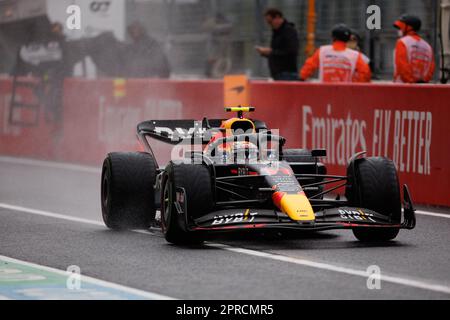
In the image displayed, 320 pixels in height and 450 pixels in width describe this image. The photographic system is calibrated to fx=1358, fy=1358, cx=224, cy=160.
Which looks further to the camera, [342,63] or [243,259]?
[342,63]

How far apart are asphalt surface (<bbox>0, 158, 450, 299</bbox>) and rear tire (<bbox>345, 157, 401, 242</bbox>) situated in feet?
0.60

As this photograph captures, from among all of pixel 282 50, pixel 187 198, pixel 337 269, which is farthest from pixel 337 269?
pixel 282 50

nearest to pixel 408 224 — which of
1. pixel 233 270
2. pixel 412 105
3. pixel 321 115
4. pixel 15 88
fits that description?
pixel 233 270

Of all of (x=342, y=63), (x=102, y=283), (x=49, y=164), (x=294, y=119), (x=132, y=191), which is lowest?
(x=102, y=283)

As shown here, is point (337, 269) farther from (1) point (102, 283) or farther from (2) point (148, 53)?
(2) point (148, 53)

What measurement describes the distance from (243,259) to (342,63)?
7.62 m

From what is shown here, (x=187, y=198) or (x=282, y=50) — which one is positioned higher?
(x=282, y=50)

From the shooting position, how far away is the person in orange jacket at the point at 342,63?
687 inches

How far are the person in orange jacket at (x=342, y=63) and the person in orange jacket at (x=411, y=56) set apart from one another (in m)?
0.50

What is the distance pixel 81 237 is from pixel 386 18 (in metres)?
9.64

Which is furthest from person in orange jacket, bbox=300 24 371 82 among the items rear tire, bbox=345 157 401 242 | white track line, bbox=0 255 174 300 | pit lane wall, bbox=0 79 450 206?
white track line, bbox=0 255 174 300

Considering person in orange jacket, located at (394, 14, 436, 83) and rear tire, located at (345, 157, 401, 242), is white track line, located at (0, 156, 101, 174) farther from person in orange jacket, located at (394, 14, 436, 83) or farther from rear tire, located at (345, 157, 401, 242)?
rear tire, located at (345, 157, 401, 242)

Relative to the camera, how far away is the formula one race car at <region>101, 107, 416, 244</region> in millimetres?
10773

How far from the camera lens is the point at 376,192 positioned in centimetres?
1129
